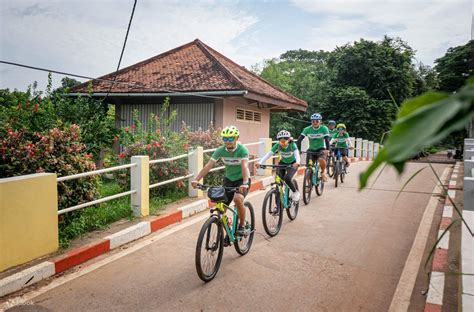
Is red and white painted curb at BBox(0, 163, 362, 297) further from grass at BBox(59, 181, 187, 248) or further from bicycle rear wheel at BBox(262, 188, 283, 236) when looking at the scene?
bicycle rear wheel at BBox(262, 188, 283, 236)

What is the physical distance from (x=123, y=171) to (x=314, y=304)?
5637 millimetres

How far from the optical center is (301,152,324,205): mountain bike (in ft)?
27.6

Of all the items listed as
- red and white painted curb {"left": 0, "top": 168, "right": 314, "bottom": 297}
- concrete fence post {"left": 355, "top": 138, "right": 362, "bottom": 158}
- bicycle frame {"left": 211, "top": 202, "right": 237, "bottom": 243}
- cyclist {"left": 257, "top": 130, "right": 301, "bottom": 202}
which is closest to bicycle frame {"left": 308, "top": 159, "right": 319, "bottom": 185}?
cyclist {"left": 257, "top": 130, "right": 301, "bottom": 202}

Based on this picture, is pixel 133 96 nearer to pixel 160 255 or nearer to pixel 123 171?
pixel 123 171

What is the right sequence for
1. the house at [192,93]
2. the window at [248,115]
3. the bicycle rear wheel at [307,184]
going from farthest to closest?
1. the window at [248,115]
2. the house at [192,93]
3. the bicycle rear wheel at [307,184]

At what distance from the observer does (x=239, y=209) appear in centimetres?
503

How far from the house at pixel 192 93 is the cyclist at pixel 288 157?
18.6 ft

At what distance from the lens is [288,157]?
7.14 metres

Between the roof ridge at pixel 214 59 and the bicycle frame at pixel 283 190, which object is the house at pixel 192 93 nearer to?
the roof ridge at pixel 214 59

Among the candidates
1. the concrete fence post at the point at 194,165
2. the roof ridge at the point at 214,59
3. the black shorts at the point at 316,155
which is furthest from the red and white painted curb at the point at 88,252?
the roof ridge at the point at 214,59

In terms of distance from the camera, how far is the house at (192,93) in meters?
13.1

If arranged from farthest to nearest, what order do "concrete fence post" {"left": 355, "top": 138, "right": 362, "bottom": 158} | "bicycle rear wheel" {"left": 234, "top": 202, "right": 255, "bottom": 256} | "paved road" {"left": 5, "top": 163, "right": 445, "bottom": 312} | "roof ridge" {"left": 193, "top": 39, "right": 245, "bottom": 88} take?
1. "concrete fence post" {"left": 355, "top": 138, "right": 362, "bottom": 158}
2. "roof ridge" {"left": 193, "top": 39, "right": 245, "bottom": 88}
3. "bicycle rear wheel" {"left": 234, "top": 202, "right": 255, "bottom": 256}
4. "paved road" {"left": 5, "top": 163, "right": 445, "bottom": 312}

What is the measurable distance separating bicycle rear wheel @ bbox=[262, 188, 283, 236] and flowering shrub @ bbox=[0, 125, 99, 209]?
2.77m

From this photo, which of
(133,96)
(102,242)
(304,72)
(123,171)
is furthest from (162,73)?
(304,72)
